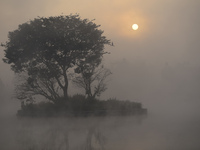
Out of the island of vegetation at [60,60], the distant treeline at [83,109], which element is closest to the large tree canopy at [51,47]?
the island of vegetation at [60,60]

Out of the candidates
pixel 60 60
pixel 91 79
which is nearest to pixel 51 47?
pixel 60 60

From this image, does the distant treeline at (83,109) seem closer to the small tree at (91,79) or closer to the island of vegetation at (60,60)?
the island of vegetation at (60,60)

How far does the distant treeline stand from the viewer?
2562cm

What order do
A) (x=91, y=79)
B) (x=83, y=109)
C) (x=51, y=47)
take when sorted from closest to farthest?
(x=83, y=109) < (x=51, y=47) < (x=91, y=79)

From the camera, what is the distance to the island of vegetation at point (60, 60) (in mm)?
26891

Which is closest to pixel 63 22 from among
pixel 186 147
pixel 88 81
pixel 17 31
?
pixel 17 31

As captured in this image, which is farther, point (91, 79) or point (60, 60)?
point (91, 79)

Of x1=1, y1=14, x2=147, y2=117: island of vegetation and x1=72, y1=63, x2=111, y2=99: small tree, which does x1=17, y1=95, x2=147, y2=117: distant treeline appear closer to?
x1=1, y1=14, x2=147, y2=117: island of vegetation

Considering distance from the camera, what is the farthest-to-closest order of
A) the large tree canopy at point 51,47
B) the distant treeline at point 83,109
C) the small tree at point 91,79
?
the small tree at point 91,79 < the large tree canopy at point 51,47 < the distant treeline at point 83,109

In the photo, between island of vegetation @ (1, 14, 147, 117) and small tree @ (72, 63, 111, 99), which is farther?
small tree @ (72, 63, 111, 99)

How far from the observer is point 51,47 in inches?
1104

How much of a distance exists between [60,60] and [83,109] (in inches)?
217

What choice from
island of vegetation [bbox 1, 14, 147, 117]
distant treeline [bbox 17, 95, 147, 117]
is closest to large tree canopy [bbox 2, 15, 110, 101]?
island of vegetation [bbox 1, 14, 147, 117]

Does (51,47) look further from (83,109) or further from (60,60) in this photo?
(83,109)
